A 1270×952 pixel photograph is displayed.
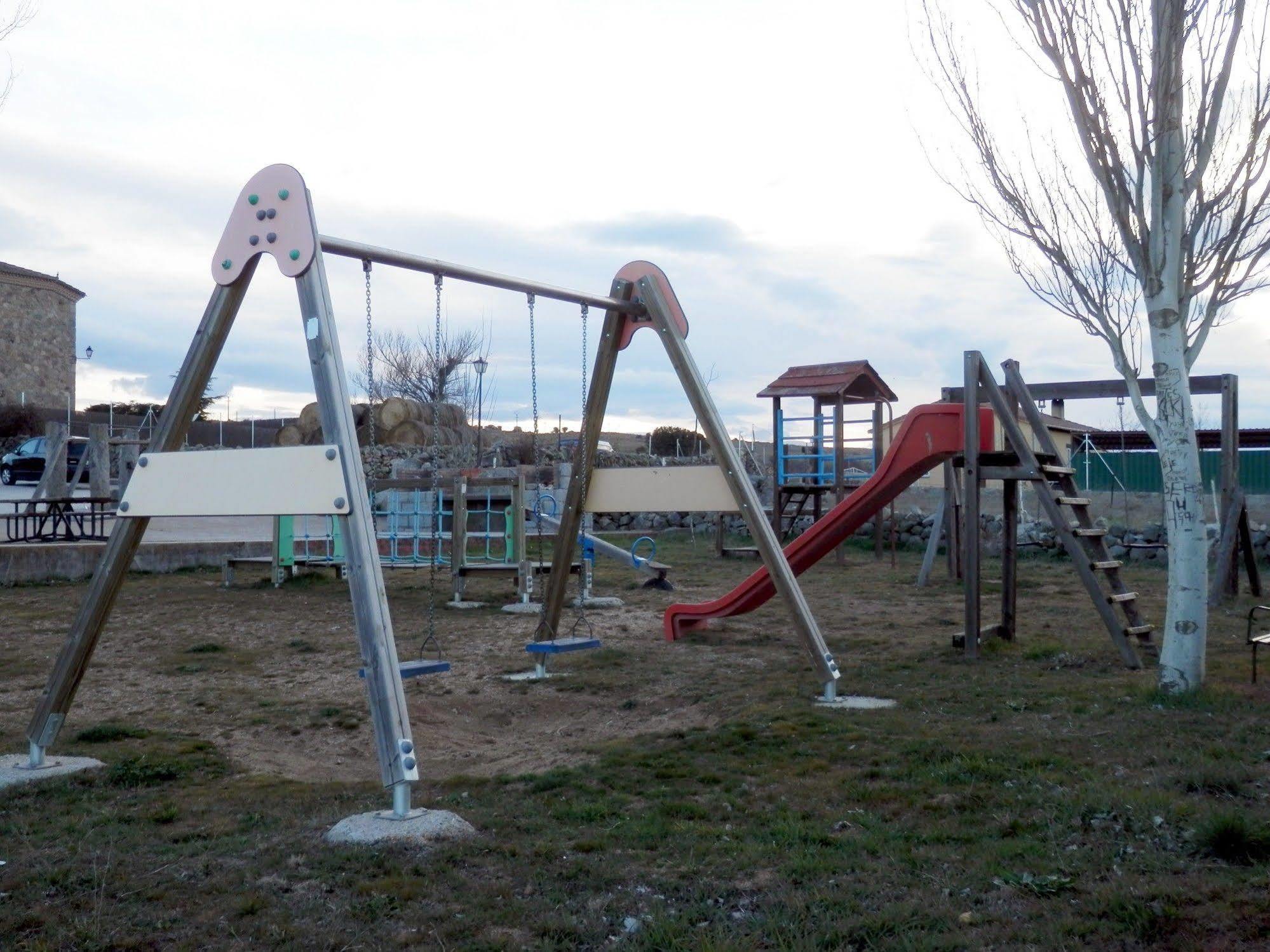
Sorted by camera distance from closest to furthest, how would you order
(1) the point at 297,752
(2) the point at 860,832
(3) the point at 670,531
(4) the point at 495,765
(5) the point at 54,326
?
(2) the point at 860,832
(4) the point at 495,765
(1) the point at 297,752
(3) the point at 670,531
(5) the point at 54,326

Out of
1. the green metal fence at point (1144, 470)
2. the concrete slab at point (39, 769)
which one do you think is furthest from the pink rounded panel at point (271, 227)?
the green metal fence at point (1144, 470)

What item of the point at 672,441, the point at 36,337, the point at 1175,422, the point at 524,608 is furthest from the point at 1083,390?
the point at 36,337

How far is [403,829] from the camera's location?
4020 mm

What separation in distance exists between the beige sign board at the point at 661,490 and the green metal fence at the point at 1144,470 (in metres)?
16.0

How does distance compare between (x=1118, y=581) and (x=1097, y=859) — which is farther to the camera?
(x=1118, y=581)

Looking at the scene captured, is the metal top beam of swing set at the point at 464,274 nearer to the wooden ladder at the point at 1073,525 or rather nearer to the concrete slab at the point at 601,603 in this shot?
the wooden ladder at the point at 1073,525

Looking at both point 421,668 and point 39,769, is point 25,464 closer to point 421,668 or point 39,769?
point 39,769

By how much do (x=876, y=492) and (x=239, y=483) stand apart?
5.75m

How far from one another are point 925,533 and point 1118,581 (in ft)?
37.2

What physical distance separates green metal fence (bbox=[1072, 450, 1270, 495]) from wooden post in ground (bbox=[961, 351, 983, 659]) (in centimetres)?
1376

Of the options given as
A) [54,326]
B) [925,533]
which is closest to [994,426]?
[925,533]

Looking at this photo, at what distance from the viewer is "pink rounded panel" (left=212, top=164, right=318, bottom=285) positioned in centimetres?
465

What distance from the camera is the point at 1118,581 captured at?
8062 mm

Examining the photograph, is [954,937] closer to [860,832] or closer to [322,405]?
[860,832]
